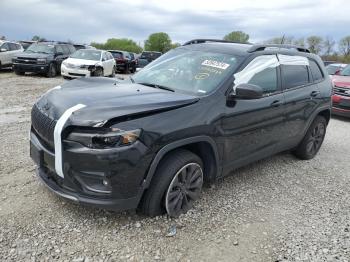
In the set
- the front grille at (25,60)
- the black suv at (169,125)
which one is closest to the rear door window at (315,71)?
the black suv at (169,125)

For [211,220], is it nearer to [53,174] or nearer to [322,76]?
[53,174]

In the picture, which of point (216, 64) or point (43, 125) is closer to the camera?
point (43, 125)

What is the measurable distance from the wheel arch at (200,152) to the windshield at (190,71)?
1.78 feet

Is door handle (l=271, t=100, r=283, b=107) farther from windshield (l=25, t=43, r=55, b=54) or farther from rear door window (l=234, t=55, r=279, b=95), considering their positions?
windshield (l=25, t=43, r=55, b=54)

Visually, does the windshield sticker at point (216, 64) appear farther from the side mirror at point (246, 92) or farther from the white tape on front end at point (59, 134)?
the white tape on front end at point (59, 134)

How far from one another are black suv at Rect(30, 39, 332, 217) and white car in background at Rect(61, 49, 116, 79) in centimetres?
1118

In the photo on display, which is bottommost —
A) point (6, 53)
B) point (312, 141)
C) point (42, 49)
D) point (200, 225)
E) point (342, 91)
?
point (200, 225)

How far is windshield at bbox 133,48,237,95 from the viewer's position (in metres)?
3.79

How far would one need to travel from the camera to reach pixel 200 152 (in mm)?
3689

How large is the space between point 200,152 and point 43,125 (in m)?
1.58

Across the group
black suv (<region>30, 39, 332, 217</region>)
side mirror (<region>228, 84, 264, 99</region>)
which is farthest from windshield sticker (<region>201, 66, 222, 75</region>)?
side mirror (<region>228, 84, 264, 99</region>)

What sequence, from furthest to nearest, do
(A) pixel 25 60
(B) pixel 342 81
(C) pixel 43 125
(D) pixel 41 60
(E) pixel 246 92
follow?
(D) pixel 41 60 < (A) pixel 25 60 < (B) pixel 342 81 < (E) pixel 246 92 < (C) pixel 43 125

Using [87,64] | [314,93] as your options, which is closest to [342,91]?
[314,93]

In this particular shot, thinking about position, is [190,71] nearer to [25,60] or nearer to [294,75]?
[294,75]
